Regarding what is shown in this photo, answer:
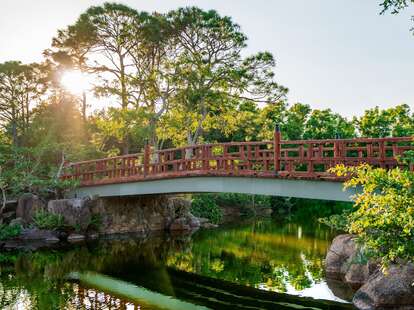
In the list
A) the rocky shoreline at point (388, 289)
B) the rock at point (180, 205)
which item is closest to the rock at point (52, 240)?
the rock at point (180, 205)

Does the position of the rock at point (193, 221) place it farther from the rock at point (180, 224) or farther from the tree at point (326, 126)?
the tree at point (326, 126)

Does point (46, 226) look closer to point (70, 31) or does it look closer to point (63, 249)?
point (63, 249)

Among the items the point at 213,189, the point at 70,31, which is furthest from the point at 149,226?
the point at 70,31

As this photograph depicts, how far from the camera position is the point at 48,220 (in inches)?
768

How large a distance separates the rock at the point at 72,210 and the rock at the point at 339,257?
36.2 ft

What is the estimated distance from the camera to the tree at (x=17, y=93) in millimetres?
31003

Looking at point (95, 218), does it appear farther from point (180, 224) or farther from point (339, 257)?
point (339, 257)

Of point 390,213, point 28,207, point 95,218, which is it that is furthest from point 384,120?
point 390,213

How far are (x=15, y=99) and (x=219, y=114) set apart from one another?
14548 mm

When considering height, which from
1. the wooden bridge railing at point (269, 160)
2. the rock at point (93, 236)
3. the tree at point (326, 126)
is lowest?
the rock at point (93, 236)

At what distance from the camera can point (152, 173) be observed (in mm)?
18688

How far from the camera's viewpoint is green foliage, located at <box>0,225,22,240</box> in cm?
1820

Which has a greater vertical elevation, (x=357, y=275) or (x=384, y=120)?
(x=384, y=120)

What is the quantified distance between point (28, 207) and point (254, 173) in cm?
1107
